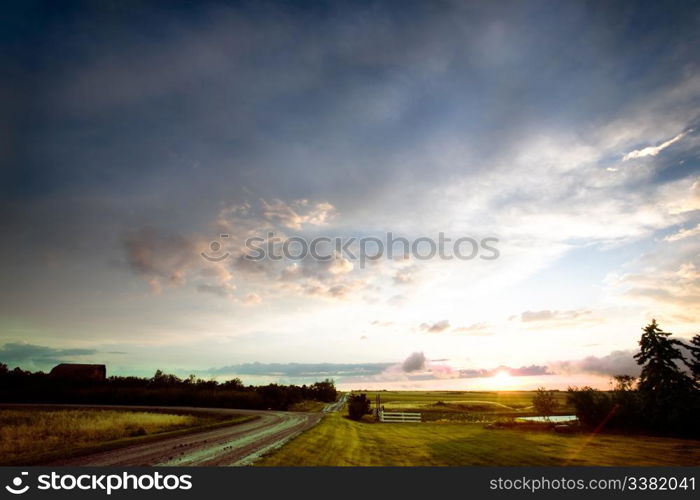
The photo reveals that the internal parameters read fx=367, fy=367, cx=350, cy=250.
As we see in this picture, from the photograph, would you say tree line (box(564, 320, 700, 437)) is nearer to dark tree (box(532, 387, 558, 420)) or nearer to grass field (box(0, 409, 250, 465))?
Answer: dark tree (box(532, 387, 558, 420))

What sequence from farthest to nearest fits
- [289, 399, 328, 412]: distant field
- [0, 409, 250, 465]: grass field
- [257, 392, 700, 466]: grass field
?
[289, 399, 328, 412]: distant field
[0, 409, 250, 465]: grass field
[257, 392, 700, 466]: grass field

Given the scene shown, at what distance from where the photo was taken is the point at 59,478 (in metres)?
14.6

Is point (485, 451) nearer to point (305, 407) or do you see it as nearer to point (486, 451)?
point (486, 451)

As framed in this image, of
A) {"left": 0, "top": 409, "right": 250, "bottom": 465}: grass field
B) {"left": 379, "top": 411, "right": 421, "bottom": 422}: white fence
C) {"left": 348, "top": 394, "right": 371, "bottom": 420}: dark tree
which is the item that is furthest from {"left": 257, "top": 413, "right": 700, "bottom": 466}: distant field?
{"left": 348, "top": 394, "right": 371, "bottom": 420}: dark tree

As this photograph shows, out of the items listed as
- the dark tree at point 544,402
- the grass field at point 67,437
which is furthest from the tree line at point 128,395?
the dark tree at point 544,402

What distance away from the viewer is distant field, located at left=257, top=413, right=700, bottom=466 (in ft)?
60.9

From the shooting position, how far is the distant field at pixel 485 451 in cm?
1856

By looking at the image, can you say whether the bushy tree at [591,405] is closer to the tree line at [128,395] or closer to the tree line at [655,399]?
the tree line at [655,399]

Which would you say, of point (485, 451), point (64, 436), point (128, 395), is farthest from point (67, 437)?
point (128, 395)

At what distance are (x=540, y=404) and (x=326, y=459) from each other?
112 feet

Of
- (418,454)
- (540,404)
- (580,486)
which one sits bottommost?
(540,404)

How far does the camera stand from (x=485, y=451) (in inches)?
853

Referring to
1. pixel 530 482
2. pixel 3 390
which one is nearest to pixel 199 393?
pixel 3 390

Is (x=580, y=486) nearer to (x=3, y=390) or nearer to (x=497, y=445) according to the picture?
(x=497, y=445)
